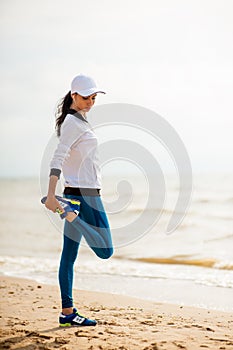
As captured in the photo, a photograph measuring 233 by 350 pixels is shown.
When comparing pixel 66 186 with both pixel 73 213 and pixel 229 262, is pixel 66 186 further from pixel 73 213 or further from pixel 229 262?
pixel 229 262

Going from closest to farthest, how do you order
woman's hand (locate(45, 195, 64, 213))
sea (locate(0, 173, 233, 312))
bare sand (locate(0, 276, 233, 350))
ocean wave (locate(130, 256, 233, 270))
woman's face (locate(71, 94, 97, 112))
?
bare sand (locate(0, 276, 233, 350)), woman's hand (locate(45, 195, 64, 213)), woman's face (locate(71, 94, 97, 112)), sea (locate(0, 173, 233, 312)), ocean wave (locate(130, 256, 233, 270))

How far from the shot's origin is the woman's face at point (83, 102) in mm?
3707

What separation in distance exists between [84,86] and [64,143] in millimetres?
470

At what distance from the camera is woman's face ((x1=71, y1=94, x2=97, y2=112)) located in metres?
3.71

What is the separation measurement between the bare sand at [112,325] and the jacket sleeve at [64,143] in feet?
3.87

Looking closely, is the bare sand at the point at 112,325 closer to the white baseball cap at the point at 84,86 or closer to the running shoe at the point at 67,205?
the running shoe at the point at 67,205

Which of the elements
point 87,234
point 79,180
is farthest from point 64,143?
point 87,234

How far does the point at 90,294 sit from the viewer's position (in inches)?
221

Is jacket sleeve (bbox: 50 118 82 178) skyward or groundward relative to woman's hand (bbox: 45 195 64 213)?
skyward

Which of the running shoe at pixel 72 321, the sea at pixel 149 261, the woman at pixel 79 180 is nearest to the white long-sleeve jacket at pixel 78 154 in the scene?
the woman at pixel 79 180

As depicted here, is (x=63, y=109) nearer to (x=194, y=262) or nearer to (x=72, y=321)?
(x=72, y=321)

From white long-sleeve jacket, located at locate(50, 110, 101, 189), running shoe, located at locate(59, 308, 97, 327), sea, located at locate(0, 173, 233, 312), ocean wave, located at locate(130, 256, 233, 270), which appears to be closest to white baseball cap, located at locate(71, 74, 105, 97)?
white long-sleeve jacket, located at locate(50, 110, 101, 189)

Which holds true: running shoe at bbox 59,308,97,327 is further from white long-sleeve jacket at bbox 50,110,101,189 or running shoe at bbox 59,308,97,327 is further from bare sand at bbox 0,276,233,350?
white long-sleeve jacket at bbox 50,110,101,189

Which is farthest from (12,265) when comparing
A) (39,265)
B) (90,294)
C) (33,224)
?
(33,224)
